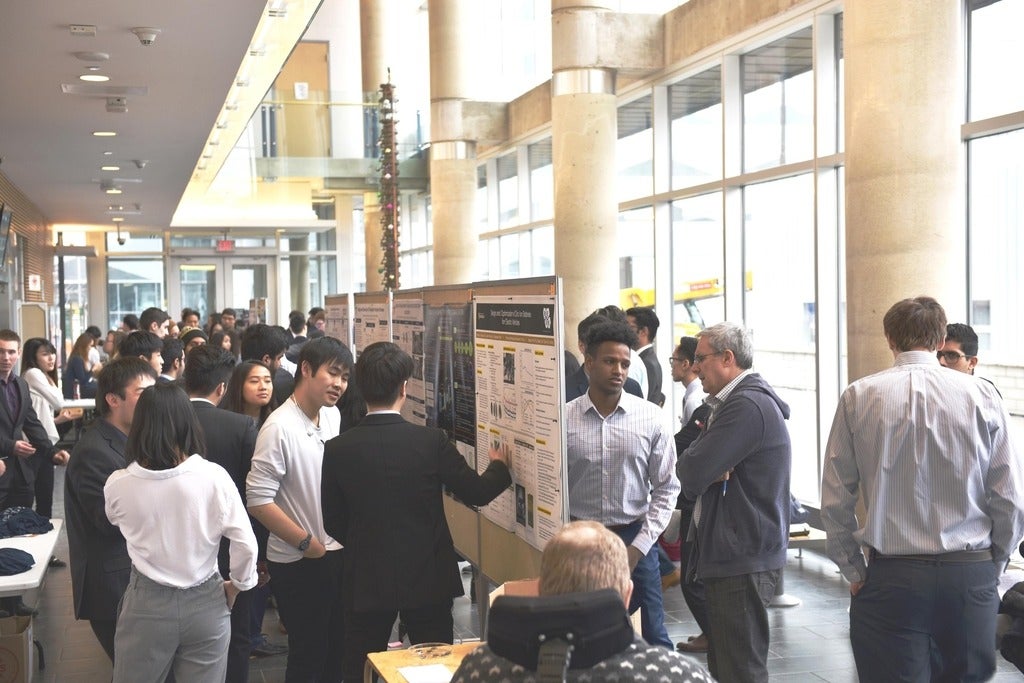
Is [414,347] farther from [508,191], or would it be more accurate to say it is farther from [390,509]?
[508,191]

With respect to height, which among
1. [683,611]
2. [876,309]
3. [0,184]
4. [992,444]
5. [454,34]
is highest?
[454,34]

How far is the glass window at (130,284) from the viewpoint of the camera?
26.4m

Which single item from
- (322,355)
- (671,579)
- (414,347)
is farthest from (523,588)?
(671,579)

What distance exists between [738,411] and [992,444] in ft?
3.04

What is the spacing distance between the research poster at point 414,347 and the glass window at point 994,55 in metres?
4.00

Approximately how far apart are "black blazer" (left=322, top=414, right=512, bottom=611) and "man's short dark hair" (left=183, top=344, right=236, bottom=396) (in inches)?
44.0

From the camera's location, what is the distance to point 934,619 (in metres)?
3.71

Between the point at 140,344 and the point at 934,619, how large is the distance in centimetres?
436

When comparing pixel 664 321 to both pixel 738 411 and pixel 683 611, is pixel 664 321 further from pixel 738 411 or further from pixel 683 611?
pixel 738 411

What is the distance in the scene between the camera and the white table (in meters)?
4.91

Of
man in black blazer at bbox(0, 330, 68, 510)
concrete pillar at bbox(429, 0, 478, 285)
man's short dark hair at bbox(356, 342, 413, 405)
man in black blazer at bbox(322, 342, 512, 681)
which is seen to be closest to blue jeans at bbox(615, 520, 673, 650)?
man in black blazer at bbox(322, 342, 512, 681)

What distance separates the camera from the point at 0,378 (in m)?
7.85

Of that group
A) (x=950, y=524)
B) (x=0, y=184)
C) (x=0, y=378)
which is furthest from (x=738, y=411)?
(x=0, y=184)

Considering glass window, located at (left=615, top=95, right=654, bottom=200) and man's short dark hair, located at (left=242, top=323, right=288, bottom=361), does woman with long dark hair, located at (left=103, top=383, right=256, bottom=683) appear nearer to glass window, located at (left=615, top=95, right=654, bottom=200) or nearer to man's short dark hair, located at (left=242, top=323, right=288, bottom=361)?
man's short dark hair, located at (left=242, top=323, right=288, bottom=361)
